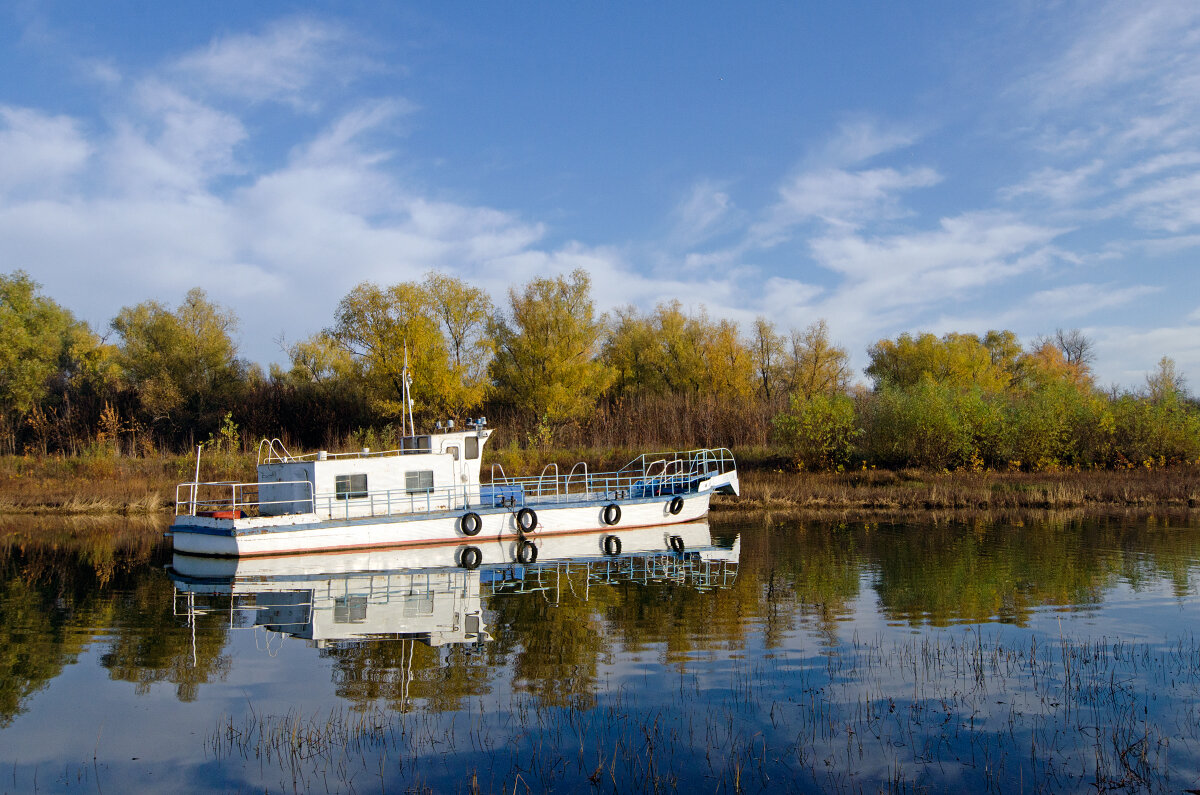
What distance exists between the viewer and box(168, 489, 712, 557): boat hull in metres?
20.6

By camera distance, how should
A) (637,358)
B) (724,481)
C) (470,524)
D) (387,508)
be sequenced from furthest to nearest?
(637,358), (724,481), (470,524), (387,508)

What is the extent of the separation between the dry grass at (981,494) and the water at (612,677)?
13.2m

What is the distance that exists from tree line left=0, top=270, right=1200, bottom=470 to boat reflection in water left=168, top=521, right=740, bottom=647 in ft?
62.6

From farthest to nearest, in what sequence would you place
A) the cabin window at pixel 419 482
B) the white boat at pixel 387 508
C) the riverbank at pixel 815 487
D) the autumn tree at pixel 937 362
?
the autumn tree at pixel 937 362, the riverbank at pixel 815 487, the cabin window at pixel 419 482, the white boat at pixel 387 508

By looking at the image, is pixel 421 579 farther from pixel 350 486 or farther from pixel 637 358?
pixel 637 358

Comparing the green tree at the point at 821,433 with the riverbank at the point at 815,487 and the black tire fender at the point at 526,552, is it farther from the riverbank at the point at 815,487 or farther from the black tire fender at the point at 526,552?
the black tire fender at the point at 526,552

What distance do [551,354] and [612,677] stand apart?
43414mm

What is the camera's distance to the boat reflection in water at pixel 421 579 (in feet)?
44.8

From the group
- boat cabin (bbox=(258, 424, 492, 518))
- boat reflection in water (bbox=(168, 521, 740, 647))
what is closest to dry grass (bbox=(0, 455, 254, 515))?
boat cabin (bbox=(258, 424, 492, 518))

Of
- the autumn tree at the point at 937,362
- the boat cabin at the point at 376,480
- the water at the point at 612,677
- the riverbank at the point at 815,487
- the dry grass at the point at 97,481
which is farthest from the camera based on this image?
the autumn tree at the point at 937,362

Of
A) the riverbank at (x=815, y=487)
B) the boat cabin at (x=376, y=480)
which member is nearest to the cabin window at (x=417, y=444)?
the boat cabin at (x=376, y=480)

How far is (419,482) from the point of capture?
23.0 metres

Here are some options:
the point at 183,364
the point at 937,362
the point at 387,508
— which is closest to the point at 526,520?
the point at 387,508

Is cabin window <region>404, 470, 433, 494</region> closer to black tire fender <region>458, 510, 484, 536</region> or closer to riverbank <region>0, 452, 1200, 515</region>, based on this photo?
black tire fender <region>458, 510, 484, 536</region>
